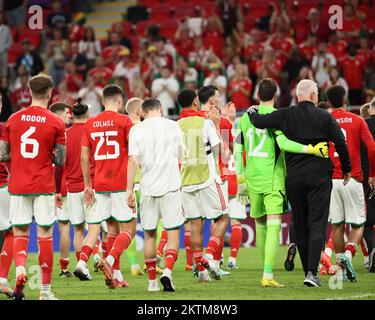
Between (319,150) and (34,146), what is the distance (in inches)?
131

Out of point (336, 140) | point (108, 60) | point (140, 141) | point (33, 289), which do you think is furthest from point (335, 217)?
point (108, 60)

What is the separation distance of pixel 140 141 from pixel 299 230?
2161 mm

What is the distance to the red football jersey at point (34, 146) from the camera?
10.9 m

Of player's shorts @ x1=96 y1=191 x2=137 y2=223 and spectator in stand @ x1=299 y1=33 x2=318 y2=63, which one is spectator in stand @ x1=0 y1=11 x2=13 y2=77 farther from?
Answer: player's shorts @ x1=96 y1=191 x2=137 y2=223


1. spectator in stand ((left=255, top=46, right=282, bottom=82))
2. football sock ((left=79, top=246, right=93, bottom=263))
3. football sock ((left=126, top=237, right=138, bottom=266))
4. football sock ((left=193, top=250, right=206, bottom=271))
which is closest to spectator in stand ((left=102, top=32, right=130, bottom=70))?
spectator in stand ((left=255, top=46, right=282, bottom=82))

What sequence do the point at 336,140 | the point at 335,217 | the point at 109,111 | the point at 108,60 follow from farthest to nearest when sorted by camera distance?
the point at 108,60
the point at 335,217
the point at 109,111
the point at 336,140

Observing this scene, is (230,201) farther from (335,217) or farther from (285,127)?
(285,127)

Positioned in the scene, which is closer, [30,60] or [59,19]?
[30,60]

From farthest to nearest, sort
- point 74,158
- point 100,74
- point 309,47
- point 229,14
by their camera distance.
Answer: point 229,14 → point 100,74 → point 309,47 → point 74,158

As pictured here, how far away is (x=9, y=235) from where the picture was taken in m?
12.2

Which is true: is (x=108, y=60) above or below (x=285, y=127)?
above

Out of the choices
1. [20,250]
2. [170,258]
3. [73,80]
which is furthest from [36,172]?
[73,80]

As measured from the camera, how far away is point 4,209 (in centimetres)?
1227

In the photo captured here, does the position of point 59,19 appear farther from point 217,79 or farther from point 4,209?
point 4,209
